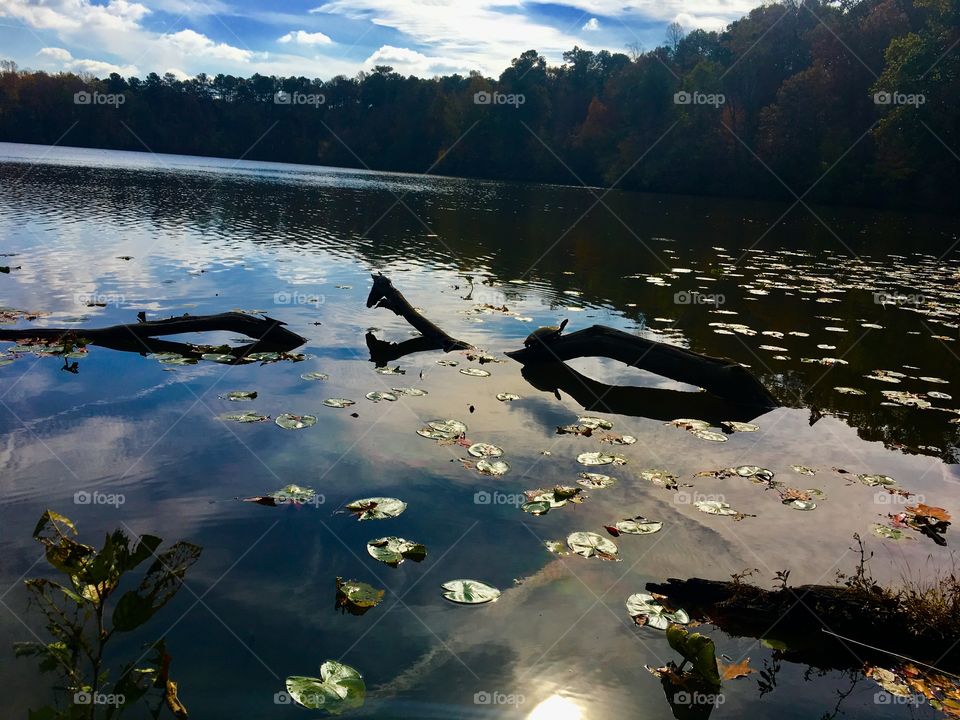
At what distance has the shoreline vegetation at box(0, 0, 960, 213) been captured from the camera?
5506 cm

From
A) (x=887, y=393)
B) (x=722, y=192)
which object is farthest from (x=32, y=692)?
(x=722, y=192)

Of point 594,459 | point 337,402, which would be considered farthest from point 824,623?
point 337,402

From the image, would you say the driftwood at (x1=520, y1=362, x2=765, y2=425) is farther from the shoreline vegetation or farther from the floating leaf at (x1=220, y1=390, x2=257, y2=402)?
the shoreline vegetation

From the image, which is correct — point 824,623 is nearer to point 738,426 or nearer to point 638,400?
point 738,426

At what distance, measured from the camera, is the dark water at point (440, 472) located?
4012 mm

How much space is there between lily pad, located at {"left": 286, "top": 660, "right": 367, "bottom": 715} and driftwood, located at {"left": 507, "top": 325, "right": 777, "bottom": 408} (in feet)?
22.8

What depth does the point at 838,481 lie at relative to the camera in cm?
688

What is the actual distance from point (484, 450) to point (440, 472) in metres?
0.69

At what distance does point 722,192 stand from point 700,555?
235 ft

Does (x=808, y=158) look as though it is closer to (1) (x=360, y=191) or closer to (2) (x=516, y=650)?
(1) (x=360, y=191)

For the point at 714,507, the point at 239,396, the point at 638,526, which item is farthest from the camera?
the point at 239,396

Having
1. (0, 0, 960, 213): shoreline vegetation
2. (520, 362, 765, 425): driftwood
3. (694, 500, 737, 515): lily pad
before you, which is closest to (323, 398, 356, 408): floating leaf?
(520, 362, 765, 425): driftwood

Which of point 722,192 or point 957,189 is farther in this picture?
point 722,192

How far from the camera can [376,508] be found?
573 cm
